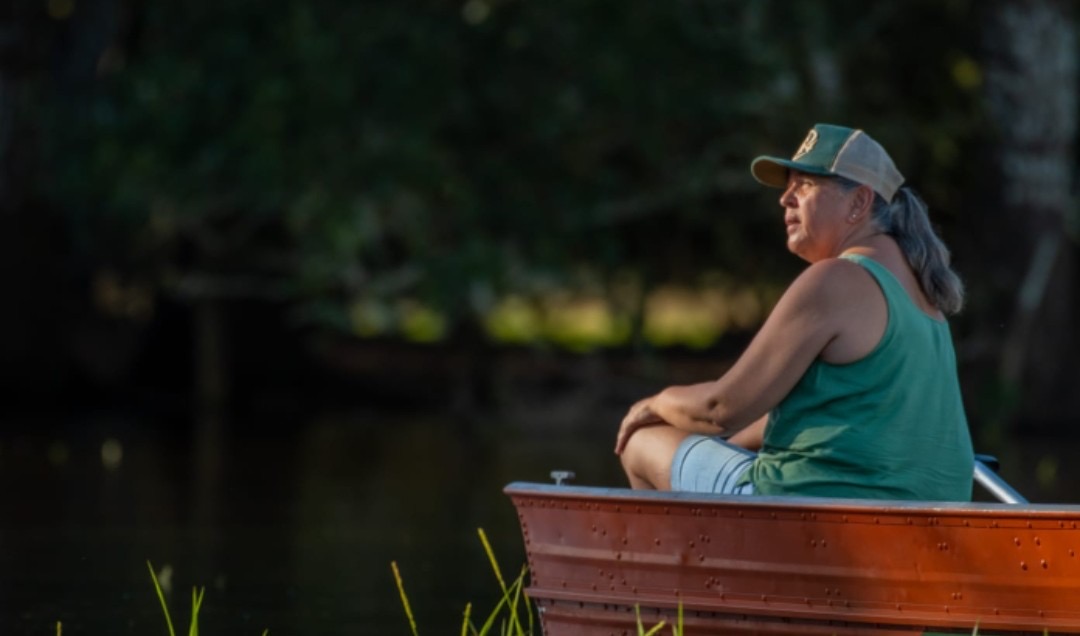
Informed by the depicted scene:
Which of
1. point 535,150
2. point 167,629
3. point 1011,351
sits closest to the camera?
point 167,629

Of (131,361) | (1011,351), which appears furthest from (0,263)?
(1011,351)

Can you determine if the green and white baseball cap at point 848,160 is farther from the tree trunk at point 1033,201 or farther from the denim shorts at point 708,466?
the tree trunk at point 1033,201

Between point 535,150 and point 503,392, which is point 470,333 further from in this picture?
point 535,150

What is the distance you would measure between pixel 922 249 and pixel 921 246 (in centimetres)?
1

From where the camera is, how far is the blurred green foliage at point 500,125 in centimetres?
2002

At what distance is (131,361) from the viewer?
2469 centimetres

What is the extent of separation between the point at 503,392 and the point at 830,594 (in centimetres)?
1652

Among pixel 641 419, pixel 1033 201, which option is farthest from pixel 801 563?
pixel 1033 201

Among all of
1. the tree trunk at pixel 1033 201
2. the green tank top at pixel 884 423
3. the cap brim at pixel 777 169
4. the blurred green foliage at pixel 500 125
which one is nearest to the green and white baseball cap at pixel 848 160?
the cap brim at pixel 777 169

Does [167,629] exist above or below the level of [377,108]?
below

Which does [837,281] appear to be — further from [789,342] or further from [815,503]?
[815,503]

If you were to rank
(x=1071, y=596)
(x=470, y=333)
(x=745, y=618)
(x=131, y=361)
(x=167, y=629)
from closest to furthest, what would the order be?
(x=1071, y=596) → (x=745, y=618) → (x=167, y=629) → (x=470, y=333) → (x=131, y=361)

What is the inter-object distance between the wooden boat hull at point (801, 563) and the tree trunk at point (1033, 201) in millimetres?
13960

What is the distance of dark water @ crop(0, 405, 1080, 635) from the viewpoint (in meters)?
8.28
